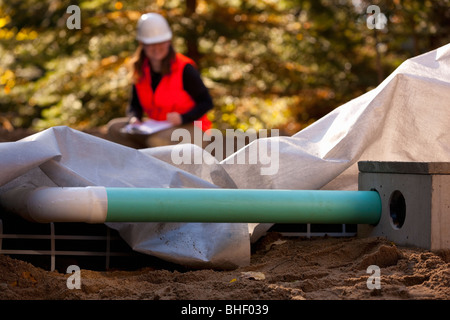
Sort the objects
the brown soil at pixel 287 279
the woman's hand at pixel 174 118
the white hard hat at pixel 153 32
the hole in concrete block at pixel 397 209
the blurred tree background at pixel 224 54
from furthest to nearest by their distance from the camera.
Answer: the blurred tree background at pixel 224 54 → the white hard hat at pixel 153 32 → the woman's hand at pixel 174 118 → the hole in concrete block at pixel 397 209 → the brown soil at pixel 287 279

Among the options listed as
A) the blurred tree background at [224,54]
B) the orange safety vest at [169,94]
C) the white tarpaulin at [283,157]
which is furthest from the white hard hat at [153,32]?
the blurred tree background at [224,54]

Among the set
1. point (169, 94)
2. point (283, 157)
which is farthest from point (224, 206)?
point (169, 94)

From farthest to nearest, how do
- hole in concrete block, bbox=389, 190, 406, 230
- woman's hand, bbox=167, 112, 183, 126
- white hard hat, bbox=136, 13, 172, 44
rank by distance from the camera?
1. white hard hat, bbox=136, 13, 172, 44
2. woman's hand, bbox=167, 112, 183, 126
3. hole in concrete block, bbox=389, 190, 406, 230

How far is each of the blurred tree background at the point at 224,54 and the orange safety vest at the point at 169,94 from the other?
4.56m

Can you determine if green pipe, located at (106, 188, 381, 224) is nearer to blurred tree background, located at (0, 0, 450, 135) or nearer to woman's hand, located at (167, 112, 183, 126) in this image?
woman's hand, located at (167, 112, 183, 126)

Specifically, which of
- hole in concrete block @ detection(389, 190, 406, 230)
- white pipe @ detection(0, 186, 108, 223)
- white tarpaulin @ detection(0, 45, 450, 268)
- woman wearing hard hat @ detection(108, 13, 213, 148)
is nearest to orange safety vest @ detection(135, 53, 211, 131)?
woman wearing hard hat @ detection(108, 13, 213, 148)

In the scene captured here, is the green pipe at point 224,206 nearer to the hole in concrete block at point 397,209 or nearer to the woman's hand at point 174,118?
the hole in concrete block at point 397,209

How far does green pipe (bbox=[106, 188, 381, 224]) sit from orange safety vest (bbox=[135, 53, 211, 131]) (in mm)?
2828

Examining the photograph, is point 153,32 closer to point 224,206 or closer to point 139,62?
Result: point 139,62

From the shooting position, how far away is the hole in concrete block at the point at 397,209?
240 cm

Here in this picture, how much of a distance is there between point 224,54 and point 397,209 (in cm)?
798

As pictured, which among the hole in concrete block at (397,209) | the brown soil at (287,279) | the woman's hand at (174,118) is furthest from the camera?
the woman's hand at (174,118)

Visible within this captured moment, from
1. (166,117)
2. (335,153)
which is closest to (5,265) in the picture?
(335,153)

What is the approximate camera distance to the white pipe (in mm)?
2156
